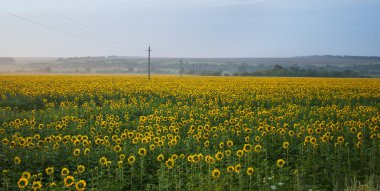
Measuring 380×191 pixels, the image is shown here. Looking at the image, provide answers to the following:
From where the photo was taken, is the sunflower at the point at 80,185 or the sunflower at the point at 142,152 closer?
the sunflower at the point at 80,185

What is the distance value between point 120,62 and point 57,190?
174 m

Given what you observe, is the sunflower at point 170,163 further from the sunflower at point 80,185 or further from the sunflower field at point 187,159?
the sunflower at point 80,185

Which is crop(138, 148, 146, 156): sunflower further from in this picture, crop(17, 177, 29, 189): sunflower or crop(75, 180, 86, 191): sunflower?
crop(17, 177, 29, 189): sunflower

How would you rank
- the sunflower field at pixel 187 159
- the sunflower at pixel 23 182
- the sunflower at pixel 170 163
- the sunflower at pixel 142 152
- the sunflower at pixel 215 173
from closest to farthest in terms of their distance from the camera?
the sunflower at pixel 23 182 < the sunflower at pixel 215 173 < the sunflower field at pixel 187 159 < the sunflower at pixel 170 163 < the sunflower at pixel 142 152

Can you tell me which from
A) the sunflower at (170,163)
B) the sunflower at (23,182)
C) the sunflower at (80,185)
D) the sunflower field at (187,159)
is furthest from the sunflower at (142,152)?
the sunflower at (23,182)

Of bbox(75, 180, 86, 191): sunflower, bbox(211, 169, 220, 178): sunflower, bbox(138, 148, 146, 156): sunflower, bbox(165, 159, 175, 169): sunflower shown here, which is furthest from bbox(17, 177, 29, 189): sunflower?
bbox(211, 169, 220, 178): sunflower

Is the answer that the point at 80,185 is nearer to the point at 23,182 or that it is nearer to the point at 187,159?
the point at 23,182

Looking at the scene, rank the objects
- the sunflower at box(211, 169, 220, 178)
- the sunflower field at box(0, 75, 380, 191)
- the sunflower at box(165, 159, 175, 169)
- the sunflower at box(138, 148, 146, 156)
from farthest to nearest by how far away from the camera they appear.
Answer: the sunflower at box(138, 148, 146, 156), the sunflower at box(165, 159, 175, 169), the sunflower field at box(0, 75, 380, 191), the sunflower at box(211, 169, 220, 178)

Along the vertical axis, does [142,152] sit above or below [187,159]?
above

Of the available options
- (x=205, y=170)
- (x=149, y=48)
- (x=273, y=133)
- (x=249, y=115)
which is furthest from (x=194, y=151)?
(x=149, y=48)

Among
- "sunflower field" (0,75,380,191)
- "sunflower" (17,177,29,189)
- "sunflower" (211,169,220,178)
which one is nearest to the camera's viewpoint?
"sunflower" (17,177,29,189)

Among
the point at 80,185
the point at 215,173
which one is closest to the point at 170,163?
the point at 215,173

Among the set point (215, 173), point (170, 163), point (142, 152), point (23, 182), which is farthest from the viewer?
point (142, 152)

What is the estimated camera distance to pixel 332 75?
85000mm
